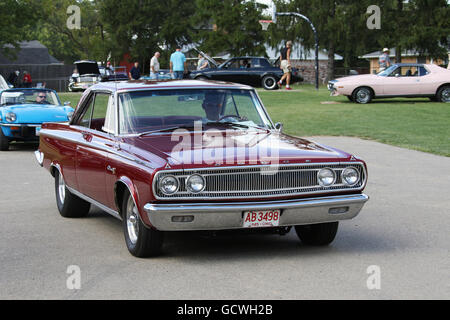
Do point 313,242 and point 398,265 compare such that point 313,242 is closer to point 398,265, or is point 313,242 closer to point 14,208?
point 398,265

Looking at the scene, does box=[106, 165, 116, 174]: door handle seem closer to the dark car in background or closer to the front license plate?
the front license plate

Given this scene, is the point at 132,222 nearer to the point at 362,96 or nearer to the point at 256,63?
the point at 362,96

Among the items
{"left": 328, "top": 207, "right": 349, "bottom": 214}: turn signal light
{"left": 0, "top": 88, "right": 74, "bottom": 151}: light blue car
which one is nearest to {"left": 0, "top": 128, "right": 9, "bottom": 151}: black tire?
{"left": 0, "top": 88, "right": 74, "bottom": 151}: light blue car

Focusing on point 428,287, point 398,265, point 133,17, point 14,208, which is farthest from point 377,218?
point 133,17

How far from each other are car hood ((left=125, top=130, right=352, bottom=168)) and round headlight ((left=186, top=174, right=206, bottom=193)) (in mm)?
102

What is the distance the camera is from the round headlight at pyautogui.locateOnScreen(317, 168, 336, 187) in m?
6.54

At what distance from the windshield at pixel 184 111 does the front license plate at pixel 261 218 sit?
1538 millimetres

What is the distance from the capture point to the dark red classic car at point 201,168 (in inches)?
242

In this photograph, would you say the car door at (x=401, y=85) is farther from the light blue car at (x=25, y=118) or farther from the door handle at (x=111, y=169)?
the door handle at (x=111, y=169)

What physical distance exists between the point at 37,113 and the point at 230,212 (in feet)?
35.2

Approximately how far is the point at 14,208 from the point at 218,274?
4.28m

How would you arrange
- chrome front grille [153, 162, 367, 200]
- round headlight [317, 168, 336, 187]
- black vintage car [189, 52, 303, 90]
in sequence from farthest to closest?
black vintage car [189, 52, 303, 90] < round headlight [317, 168, 336, 187] < chrome front grille [153, 162, 367, 200]

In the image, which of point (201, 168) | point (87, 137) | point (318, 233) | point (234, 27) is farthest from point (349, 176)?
point (234, 27)

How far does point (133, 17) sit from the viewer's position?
226 feet
